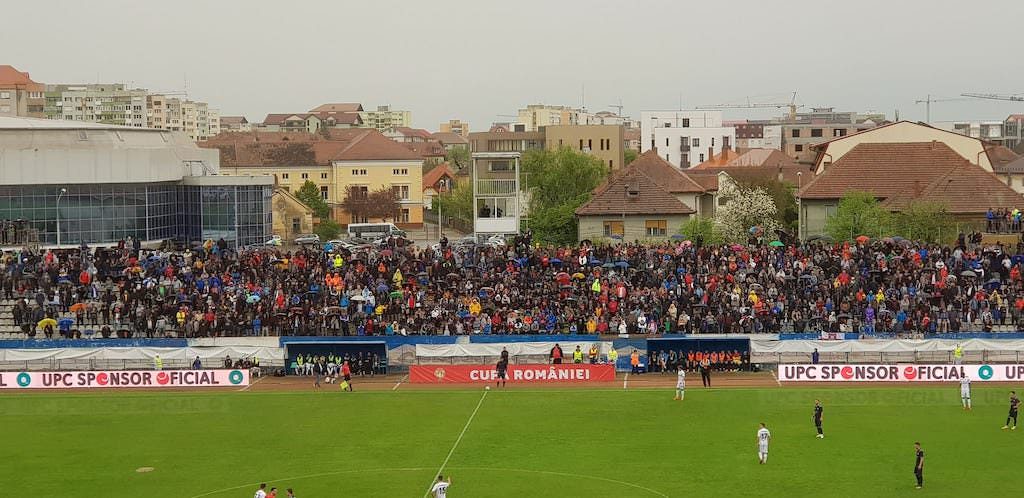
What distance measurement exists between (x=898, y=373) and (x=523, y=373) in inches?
615

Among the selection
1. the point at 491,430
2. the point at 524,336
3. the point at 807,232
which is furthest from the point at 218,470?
the point at 807,232

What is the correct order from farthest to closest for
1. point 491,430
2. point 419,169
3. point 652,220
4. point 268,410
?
point 419,169, point 652,220, point 268,410, point 491,430

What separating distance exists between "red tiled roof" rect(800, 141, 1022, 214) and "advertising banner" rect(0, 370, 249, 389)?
47323 millimetres

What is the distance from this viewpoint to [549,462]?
38.5m

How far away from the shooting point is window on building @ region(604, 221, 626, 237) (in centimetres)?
8431

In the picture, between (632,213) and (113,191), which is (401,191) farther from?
(113,191)

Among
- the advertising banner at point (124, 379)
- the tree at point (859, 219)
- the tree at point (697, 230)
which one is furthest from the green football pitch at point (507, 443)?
the tree at point (697, 230)

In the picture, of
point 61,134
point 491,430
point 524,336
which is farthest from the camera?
point 61,134

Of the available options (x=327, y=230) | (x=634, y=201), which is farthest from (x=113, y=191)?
(x=327, y=230)

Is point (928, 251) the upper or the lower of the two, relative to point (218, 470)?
upper

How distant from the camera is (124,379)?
178 ft

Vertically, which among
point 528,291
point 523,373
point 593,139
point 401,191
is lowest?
point 523,373

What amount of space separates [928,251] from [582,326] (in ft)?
63.7

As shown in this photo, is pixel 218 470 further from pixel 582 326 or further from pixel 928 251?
pixel 928 251
